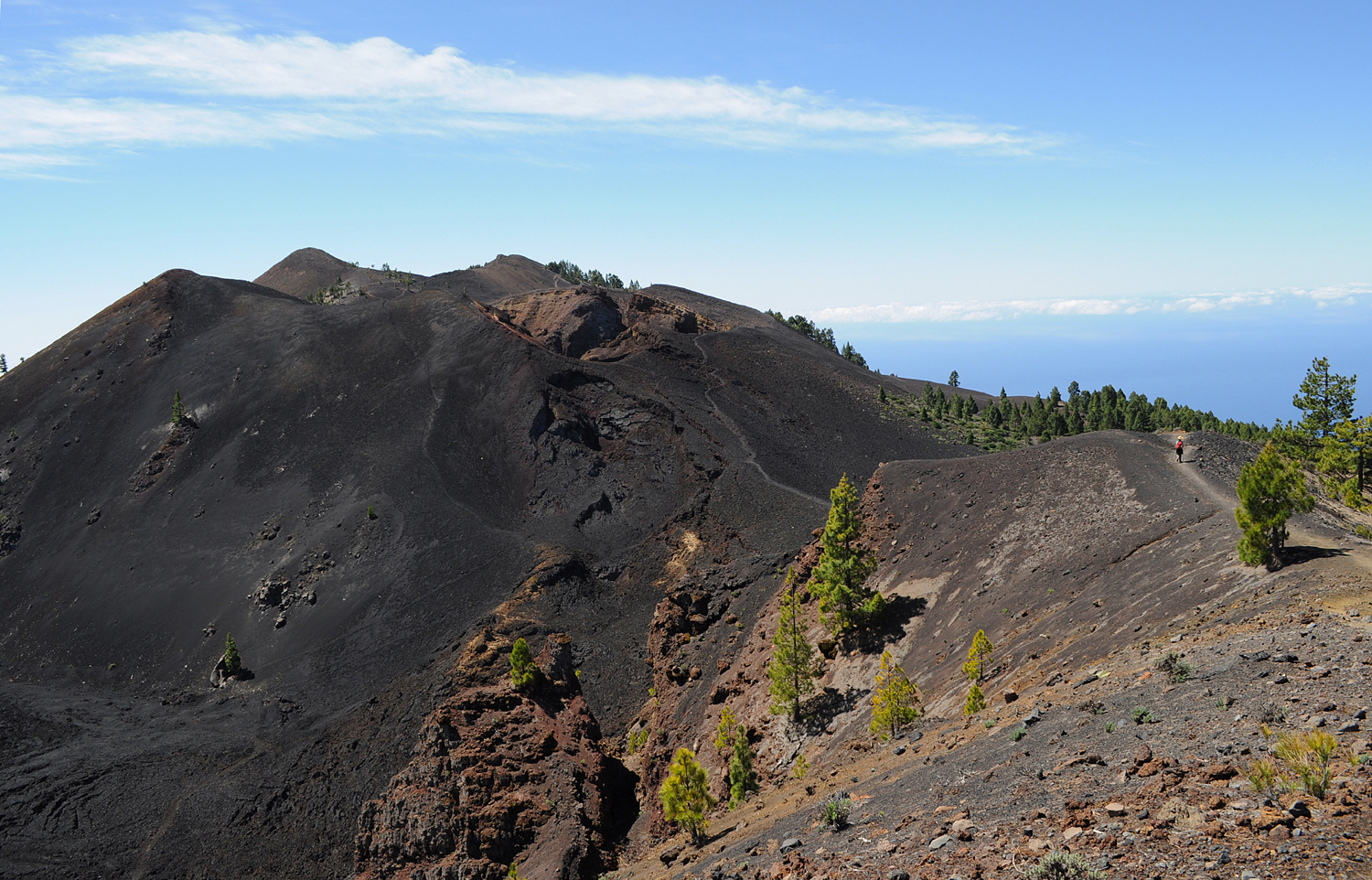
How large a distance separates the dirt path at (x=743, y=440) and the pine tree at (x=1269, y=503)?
3843cm

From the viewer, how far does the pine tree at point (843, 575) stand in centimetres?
3441

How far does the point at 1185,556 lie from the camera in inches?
1065

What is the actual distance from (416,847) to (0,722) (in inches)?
1286

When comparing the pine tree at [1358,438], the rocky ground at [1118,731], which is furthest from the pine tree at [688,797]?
the pine tree at [1358,438]

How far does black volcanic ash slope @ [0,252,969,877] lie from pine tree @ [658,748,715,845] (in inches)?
731

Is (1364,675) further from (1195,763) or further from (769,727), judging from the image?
(769,727)

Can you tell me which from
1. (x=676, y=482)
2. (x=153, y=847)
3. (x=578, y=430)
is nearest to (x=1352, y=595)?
(x=153, y=847)

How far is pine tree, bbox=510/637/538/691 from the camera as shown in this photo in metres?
36.5

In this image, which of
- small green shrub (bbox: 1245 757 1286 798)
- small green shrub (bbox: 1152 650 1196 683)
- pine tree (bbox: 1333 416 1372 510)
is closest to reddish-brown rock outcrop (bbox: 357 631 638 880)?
small green shrub (bbox: 1152 650 1196 683)

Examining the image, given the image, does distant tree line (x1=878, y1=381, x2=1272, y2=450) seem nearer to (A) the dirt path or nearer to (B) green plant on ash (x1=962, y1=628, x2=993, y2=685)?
(A) the dirt path

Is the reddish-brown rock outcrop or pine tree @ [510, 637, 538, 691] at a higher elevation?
pine tree @ [510, 637, 538, 691]

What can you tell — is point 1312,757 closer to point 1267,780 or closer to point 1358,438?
point 1267,780

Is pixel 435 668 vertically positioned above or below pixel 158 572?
below

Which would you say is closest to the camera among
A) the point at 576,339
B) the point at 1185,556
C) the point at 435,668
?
the point at 1185,556
